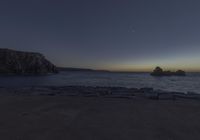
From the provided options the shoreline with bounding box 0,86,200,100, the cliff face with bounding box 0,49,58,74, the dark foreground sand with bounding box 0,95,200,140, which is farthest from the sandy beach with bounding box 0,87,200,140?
the cliff face with bounding box 0,49,58,74

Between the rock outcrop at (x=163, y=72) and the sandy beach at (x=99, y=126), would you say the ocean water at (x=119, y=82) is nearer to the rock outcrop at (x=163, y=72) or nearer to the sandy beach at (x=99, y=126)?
the sandy beach at (x=99, y=126)

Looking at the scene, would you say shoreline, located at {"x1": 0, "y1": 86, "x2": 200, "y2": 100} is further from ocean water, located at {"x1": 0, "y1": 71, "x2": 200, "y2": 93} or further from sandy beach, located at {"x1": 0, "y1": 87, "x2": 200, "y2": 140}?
ocean water, located at {"x1": 0, "y1": 71, "x2": 200, "y2": 93}

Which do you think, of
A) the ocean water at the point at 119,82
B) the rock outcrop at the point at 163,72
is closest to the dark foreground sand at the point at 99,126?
the ocean water at the point at 119,82

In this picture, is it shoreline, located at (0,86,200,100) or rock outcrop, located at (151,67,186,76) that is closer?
shoreline, located at (0,86,200,100)

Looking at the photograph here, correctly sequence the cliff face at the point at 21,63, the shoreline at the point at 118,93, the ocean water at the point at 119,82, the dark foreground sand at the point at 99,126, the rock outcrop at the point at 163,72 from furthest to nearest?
the rock outcrop at the point at 163,72, the cliff face at the point at 21,63, the ocean water at the point at 119,82, the shoreline at the point at 118,93, the dark foreground sand at the point at 99,126

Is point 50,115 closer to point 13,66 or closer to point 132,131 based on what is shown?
point 132,131

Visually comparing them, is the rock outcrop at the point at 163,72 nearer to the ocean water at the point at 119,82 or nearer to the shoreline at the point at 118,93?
the ocean water at the point at 119,82

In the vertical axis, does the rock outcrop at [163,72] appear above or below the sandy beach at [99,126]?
above

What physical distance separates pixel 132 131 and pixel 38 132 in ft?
8.75

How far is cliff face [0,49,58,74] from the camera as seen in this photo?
90.1m

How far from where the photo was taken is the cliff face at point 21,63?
296 ft

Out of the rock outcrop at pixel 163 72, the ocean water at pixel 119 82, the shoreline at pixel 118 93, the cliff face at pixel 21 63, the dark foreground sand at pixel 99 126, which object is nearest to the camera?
the dark foreground sand at pixel 99 126

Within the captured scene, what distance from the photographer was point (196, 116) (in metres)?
5.98

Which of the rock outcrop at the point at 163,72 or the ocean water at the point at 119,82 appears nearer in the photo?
the ocean water at the point at 119,82
